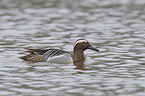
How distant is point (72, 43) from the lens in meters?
20.2

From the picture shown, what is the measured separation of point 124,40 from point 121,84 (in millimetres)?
7895

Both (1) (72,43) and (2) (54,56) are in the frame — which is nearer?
(2) (54,56)

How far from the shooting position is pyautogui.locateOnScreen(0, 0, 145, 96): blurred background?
12.8 metres

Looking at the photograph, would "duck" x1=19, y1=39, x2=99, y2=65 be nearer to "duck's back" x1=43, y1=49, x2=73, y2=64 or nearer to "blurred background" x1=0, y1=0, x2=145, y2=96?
"duck's back" x1=43, y1=49, x2=73, y2=64

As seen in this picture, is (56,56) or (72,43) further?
(72,43)

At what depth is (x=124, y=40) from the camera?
2069 centimetres

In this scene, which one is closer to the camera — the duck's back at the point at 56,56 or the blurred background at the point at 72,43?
the blurred background at the point at 72,43

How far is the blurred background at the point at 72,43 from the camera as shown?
12.8 metres

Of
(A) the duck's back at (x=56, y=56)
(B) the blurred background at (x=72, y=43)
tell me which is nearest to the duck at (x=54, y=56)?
(A) the duck's back at (x=56, y=56)

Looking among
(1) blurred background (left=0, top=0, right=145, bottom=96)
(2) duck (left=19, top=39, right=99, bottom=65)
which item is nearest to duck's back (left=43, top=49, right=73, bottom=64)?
(2) duck (left=19, top=39, right=99, bottom=65)

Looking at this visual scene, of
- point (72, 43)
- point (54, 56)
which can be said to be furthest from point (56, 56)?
point (72, 43)

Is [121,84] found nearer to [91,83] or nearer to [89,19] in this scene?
[91,83]

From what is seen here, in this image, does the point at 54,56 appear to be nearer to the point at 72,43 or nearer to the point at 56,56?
the point at 56,56

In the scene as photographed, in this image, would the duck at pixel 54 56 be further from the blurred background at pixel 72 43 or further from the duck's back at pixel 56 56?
the blurred background at pixel 72 43
